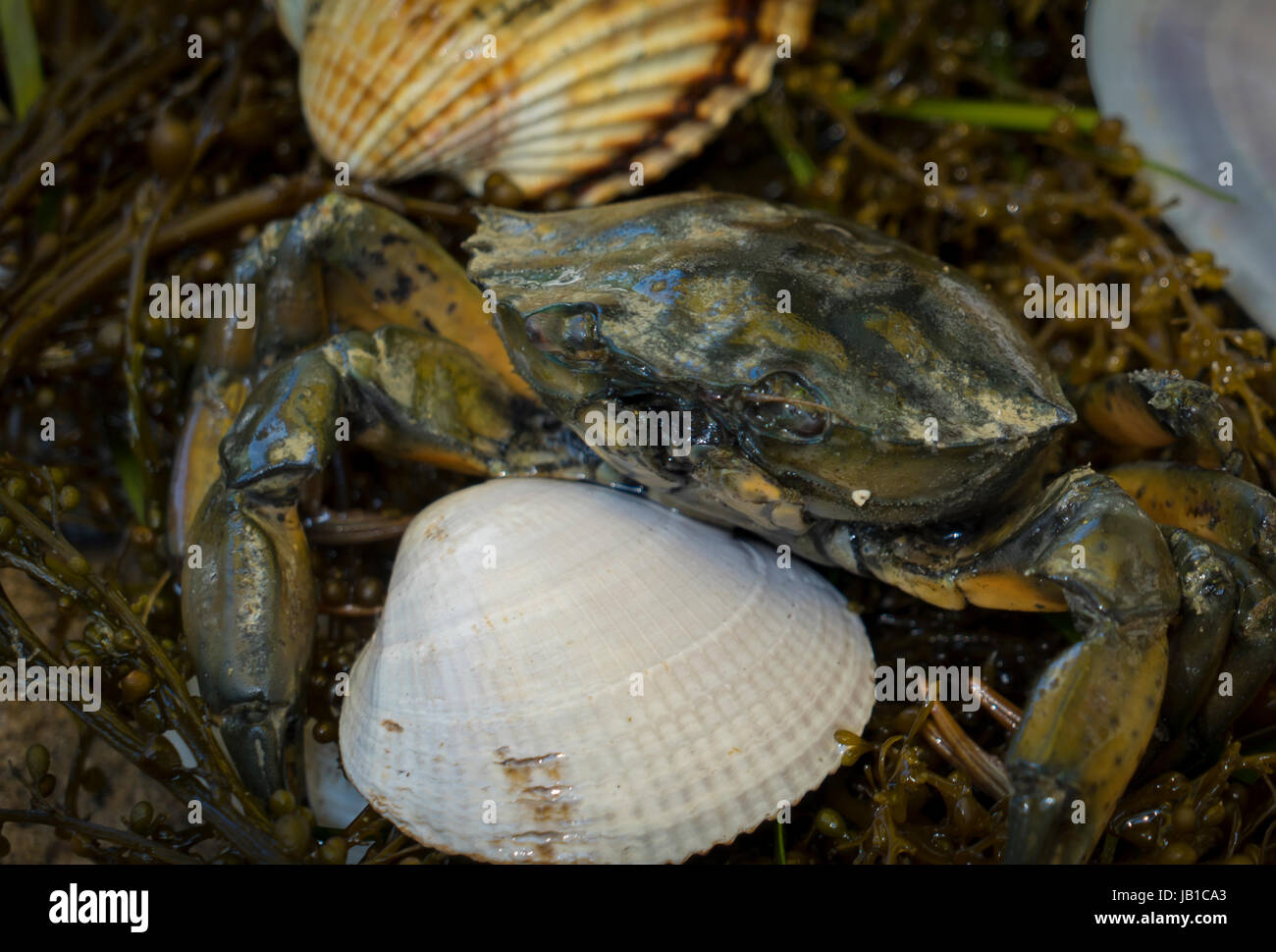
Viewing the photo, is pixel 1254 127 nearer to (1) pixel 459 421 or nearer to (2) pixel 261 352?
(1) pixel 459 421

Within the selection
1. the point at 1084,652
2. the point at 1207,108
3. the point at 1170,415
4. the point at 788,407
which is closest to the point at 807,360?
the point at 788,407

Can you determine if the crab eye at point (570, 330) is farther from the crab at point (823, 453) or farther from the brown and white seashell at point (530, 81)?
the brown and white seashell at point (530, 81)

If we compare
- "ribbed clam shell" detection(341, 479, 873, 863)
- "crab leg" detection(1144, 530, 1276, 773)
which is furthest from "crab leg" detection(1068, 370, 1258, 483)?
"ribbed clam shell" detection(341, 479, 873, 863)

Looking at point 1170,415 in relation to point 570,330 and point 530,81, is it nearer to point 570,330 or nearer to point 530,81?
point 570,330

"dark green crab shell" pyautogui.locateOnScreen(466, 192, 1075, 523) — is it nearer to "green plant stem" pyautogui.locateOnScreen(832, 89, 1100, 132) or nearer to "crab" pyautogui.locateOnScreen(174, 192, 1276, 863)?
"crab" pyautogui.locateOnScreen(174, 192, 1276, 863)

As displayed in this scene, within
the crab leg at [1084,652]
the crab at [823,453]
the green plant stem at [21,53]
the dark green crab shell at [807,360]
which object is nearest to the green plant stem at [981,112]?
the crab at [823,453]

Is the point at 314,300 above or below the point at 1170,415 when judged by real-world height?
above
